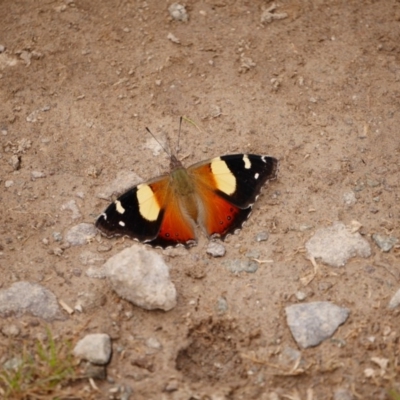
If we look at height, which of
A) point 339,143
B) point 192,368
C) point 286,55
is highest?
point 286,55

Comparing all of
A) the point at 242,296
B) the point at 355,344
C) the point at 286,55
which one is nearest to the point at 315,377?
the point at 355,344

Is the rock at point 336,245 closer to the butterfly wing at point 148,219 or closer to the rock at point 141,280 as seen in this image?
the butterfly wing at point 148,219

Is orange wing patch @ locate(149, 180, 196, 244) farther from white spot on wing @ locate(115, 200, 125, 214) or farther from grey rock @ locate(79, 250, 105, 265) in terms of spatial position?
grey rock @ locate(79, 250, 105, 265)

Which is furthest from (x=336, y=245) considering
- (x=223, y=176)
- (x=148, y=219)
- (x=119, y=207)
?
(x=119, y=207)

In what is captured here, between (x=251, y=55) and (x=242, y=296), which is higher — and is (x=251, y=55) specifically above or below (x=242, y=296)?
above

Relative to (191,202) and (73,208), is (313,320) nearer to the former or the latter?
(191,202)

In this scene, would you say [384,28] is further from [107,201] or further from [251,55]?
[107,201]
